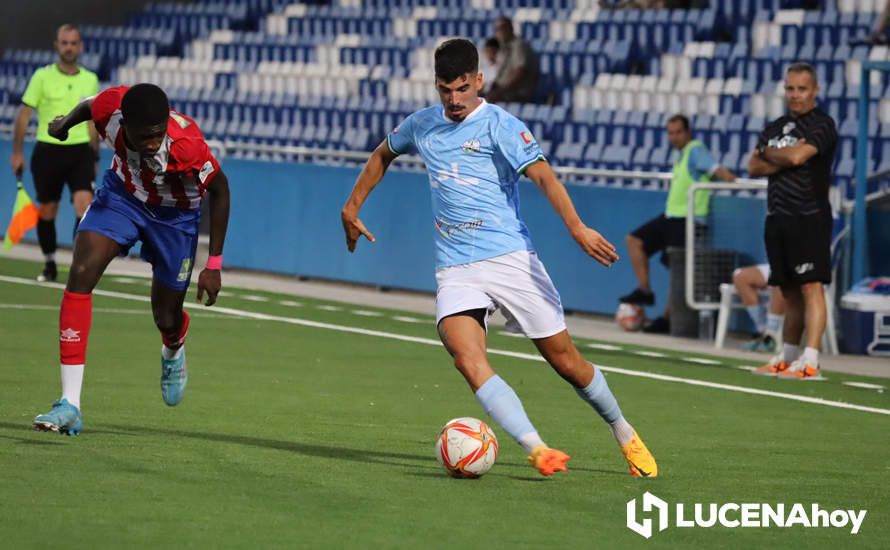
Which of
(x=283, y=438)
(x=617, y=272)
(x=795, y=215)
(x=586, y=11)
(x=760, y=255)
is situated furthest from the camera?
(x=586, y=11)

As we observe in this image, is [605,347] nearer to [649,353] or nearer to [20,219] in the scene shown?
[649,353]

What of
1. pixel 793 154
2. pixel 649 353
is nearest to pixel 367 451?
pixel 793 154

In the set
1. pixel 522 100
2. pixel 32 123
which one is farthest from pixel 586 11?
pixel 32 123

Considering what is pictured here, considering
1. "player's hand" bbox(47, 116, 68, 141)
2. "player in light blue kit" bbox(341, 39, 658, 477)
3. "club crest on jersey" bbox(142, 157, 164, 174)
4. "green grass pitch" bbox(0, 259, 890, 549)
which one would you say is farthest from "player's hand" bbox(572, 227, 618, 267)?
"player's hand" bbox(47, 116, 68, 141)

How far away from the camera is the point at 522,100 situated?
869 inches

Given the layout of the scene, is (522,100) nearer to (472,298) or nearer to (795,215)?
(795,215)

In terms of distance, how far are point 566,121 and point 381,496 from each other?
1430cm

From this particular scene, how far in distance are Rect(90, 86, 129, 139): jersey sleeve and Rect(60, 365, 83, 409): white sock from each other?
45.6 inches

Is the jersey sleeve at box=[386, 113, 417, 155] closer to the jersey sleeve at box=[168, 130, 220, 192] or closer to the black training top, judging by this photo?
the jersey sleeve at box=[168, 130, 220, 192]

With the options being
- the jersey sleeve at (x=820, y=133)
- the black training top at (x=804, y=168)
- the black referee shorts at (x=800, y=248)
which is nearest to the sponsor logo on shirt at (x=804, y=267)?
the black referee shorts at (x=800, y=248)

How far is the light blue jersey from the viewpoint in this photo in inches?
322

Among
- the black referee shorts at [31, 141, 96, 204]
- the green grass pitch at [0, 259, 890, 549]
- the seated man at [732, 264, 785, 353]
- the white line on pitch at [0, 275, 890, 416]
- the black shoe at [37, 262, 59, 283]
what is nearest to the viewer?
the green grass pitch at [0, 259, 890, 549]

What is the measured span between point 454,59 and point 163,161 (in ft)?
5.53

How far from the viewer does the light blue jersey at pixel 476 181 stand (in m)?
8.18
